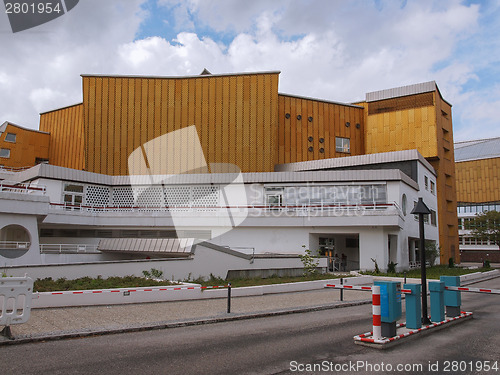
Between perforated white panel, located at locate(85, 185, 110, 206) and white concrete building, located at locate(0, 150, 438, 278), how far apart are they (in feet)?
0.29

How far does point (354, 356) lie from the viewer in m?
7.76

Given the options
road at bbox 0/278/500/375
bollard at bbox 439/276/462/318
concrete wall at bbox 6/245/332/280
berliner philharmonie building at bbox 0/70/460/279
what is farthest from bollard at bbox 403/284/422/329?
berliner philharmonie building at bbox 0/70/460/279

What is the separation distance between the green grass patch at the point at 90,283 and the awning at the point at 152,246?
12.8ft

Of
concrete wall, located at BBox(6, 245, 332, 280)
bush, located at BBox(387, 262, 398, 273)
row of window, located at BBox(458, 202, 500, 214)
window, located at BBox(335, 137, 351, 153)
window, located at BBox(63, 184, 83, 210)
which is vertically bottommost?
bush, located at BBox(387, 262, 398, 273)

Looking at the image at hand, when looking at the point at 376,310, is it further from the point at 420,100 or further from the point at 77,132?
the point at 77,132

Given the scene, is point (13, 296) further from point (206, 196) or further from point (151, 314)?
point (206, 196)

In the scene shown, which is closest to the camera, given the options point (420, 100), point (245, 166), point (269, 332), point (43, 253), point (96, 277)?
point (269, 332)

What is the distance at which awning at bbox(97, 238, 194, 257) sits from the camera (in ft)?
71.2

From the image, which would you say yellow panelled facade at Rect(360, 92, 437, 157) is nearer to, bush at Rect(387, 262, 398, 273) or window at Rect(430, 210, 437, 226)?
window at Rect(430, 210, 437, 226)

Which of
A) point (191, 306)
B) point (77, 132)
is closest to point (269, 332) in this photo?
point (191, 306)

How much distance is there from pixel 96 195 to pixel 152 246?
14.4 metres

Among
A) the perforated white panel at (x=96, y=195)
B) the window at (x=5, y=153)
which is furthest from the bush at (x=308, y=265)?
the window at (x=5, y=153)

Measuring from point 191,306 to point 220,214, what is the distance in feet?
60.2

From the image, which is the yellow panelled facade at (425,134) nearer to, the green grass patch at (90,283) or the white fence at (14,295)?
the green grass patch at (90,283)
